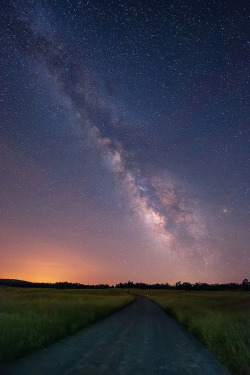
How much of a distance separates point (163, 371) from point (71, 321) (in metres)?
9.72

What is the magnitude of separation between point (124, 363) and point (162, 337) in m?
5.79

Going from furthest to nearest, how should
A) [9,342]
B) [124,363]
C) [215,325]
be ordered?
[215,325]
[9,342]
[124,363]

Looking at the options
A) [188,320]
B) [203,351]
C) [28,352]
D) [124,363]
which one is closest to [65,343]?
[28,352]

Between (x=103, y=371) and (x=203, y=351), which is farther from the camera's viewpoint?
(x=203, y=351)

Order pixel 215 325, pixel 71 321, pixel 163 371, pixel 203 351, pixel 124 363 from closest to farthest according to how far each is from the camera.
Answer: pixel 163 371
pixel 124 363
pixel 203 351
pixel 215 325
pixel 71 321

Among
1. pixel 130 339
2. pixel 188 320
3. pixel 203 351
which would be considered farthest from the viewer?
pixel 188 320

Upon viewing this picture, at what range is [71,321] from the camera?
16.6 meters

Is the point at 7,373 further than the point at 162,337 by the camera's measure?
No

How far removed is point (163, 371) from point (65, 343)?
5.16 meters

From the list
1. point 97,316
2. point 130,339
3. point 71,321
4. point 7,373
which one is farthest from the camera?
point 97,316

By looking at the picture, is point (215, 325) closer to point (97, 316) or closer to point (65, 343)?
point (65, 343)

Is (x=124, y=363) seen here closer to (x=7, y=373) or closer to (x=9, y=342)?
(x=7, y=373)

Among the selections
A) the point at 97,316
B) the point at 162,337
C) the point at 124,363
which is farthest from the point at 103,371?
the point at 97,316

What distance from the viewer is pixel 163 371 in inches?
320
